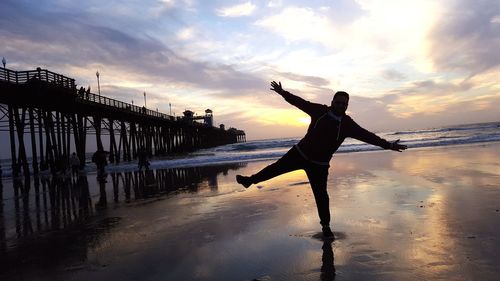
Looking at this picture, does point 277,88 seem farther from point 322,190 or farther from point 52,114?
point 52,114

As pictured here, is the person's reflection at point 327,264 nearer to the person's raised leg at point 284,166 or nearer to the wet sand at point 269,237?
the wet sand at point 269,237

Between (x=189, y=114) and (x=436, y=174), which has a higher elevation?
(x=189, y=114)

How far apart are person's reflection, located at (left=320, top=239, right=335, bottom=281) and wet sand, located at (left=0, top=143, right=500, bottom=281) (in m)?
0.02

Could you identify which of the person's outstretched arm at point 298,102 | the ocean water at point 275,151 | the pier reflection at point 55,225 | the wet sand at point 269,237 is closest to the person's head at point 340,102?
the person's outstretched arm at point 298,102

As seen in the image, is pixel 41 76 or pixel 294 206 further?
pixel 41 76

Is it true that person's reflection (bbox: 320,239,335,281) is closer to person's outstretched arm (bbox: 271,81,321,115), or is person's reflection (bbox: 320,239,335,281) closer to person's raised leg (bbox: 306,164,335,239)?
person's raised leg (bbox: 306,164,335,239)

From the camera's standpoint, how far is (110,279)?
3.55 m

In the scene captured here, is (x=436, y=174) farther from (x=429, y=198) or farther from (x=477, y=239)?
(x=477, y=239)

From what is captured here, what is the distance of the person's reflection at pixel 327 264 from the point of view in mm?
3286

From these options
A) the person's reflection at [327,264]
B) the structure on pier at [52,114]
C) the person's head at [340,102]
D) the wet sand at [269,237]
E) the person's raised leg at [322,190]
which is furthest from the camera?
the structure on pier at [52,114]

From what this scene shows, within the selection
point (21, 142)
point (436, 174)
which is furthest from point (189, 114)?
point (436, 174)

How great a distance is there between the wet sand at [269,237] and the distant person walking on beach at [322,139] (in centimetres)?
61

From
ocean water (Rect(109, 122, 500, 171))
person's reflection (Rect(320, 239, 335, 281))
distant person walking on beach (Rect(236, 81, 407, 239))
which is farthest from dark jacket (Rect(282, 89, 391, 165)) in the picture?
ocean water (Rect(109, 122, 500, 171))

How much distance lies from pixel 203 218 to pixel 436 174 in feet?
22.5
